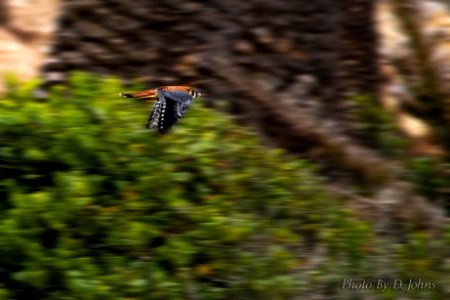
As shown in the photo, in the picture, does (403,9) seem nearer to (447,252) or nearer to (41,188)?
(447,252)

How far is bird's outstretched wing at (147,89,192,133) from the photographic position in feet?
16.2

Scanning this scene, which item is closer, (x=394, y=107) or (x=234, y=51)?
(x=234, y=51)

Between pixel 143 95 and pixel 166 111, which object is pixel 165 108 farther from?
pixel 143 95

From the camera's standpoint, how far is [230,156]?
17.0 ft

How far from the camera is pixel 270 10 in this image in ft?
21.1

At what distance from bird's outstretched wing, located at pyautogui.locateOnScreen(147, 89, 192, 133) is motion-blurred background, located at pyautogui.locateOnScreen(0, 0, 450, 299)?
54mm

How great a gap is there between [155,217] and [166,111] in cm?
55

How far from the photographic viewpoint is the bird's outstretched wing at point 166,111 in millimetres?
4945

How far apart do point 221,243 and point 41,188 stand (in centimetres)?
84

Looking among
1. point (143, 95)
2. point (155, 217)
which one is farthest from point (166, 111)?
point (155, 217)

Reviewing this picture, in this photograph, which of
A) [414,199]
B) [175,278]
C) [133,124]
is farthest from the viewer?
[414,199]

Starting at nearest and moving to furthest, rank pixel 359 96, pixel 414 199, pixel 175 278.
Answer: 1. pixel 175 278
2. pixel 414 199
3. pixel 359 96

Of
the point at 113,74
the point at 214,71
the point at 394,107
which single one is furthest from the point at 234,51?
the point at 394,107

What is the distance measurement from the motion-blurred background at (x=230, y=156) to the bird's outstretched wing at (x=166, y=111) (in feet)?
0.18
